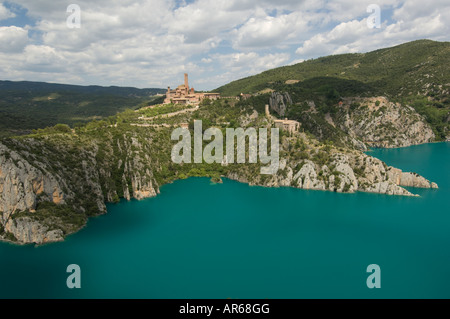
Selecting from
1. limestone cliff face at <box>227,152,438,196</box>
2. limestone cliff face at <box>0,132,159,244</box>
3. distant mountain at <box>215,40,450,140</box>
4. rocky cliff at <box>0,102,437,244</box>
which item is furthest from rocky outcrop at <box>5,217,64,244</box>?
distant mountain at <box>215,40,450,140</box>

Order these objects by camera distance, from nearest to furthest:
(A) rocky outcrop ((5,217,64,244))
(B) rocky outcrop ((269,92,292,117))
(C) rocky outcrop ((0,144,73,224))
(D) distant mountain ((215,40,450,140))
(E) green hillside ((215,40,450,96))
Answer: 1. (A) rocky outcrop ((5,217,64,244))
2. (C) rocky outcrop ((0,144,73,224))
3. (B) rocky outcrop ((269,92,292,117))
4. (D) distant mountain ((215,40,450,140))
5. (E) green hillside ((215,40,450,96))

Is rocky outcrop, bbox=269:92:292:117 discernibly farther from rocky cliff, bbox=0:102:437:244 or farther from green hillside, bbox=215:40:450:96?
green hillside, bbox=215:40:450:96

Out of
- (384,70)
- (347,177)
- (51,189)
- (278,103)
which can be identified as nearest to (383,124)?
(278,103)

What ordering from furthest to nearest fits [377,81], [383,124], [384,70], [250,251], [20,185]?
[384,70], [377,81], [383,124], [20,185], [250,251]

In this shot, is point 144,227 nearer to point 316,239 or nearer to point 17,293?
point 17,293

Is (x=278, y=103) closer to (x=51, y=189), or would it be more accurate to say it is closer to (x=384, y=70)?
(x=51, y=189)
